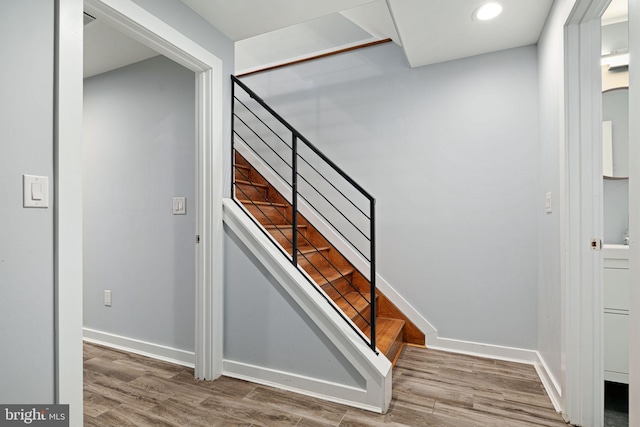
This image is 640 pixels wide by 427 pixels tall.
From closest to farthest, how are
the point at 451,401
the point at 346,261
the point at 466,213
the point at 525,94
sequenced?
the point at 451,401 → the point at 525,94 → the point at 466,213 → the point at 346,261

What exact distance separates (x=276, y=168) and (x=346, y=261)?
3.62ft

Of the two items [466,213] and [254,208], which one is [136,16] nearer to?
[254,208]

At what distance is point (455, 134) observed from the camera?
247cm

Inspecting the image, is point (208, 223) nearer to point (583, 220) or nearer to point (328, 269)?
point (328, 269)

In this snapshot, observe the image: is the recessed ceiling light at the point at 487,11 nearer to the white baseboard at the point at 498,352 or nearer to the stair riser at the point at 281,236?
the stair riser at the point at 281,236

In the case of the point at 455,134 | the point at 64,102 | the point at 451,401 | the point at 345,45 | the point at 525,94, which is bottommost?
the point at 451,401

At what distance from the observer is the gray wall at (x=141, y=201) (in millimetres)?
2332

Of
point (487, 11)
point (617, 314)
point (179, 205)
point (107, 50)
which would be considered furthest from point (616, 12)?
point (107, 50)

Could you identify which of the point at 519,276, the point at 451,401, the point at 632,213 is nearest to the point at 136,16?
the point at 632,213

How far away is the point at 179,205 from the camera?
2334 millimetres

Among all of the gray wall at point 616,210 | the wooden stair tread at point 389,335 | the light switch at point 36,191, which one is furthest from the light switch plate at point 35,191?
the gray wall at point 616,210

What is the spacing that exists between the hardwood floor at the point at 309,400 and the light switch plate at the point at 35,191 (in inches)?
46.2

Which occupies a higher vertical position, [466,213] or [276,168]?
[276,168]

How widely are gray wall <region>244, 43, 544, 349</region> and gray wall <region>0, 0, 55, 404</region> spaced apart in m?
1.98
